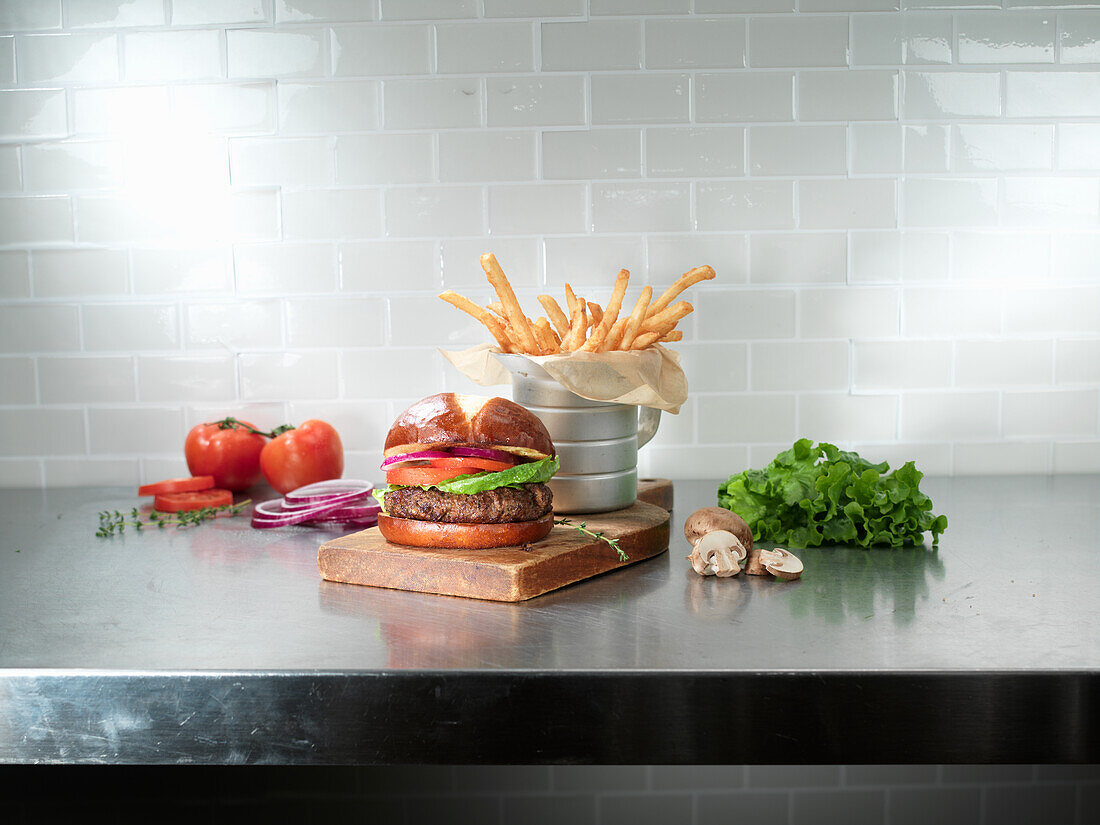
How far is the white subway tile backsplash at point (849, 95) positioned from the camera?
2.22 metres

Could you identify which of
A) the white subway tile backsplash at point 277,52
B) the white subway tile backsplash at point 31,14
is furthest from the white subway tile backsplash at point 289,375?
the white subway tile backsplash at point 31,14

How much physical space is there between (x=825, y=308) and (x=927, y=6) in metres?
0.68

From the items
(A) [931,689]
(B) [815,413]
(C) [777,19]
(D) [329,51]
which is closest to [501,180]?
(D) [329,51]

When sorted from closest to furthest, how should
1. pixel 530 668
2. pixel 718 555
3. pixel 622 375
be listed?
pixel 530 668
pixel 718 555
pixel 622 375

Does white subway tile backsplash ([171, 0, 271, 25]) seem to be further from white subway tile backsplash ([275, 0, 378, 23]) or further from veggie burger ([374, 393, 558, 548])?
veggie burger ([374, 393, 558, 548])

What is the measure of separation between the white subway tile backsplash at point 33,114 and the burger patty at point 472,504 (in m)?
Result: 1.47

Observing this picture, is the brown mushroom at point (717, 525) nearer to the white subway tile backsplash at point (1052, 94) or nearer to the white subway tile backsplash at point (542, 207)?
the white subway tile backsplash at point (542, 207)

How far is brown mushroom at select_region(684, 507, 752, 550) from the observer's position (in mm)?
1491

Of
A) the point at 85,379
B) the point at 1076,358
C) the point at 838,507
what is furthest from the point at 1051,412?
the point at 85,379

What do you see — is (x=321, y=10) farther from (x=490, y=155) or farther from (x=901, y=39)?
(x=901, y=39)

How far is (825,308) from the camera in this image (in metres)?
2.28

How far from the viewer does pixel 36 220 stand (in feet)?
7.65

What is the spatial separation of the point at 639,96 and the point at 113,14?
→ 118cm

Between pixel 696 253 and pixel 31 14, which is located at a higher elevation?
pixel 31 14
